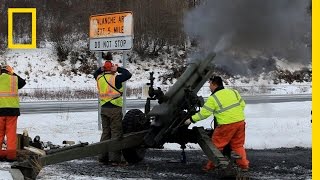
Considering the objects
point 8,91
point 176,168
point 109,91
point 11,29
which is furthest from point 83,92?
point 176,168

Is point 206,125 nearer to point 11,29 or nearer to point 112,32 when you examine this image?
point 112,32

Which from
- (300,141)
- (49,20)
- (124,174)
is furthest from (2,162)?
(49,20)

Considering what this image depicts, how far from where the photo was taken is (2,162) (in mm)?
8484

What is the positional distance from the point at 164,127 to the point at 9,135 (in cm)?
277

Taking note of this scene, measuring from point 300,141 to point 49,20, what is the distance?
3986 centimetres

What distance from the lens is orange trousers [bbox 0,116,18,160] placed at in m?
8.67

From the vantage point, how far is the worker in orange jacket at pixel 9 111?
8.70m

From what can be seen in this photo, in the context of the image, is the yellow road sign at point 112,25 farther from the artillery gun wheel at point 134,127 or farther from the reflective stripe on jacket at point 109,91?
the artillery gun wheel at point 134,127

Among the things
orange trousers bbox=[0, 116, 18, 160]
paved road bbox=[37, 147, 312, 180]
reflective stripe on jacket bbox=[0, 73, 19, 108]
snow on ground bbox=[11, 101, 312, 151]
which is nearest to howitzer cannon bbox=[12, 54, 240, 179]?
paved road bbox=[37, 147, 312, 180]

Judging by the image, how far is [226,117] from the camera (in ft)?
24.8

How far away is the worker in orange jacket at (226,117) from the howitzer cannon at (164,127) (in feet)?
0.81

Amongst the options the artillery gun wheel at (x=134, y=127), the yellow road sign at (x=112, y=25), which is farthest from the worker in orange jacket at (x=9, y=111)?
the yellow road sign at (x=112, y=25)

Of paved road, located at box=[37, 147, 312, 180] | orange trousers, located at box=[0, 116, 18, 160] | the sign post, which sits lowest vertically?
paved road, located at box=[37, 147, 312, 180]

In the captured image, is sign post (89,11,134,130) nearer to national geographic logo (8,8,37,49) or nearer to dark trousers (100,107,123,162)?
dark trousers (100,107,123,162)
